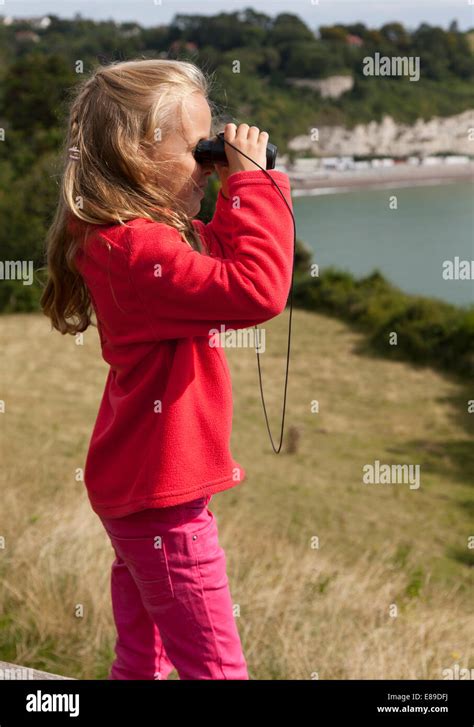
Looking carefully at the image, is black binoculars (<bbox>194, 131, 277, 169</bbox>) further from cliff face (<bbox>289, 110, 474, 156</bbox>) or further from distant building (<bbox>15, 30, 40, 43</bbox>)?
distant building (<bbox>15, 30, 40, 43</bbox>)

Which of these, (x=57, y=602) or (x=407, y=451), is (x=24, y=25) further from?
(x=57, y=602)

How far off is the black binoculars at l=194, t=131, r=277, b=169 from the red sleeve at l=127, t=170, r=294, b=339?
0.04 metres

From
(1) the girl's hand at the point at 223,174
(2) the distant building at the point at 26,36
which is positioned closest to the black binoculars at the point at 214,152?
(1) the girl's hand at the point at 223,174

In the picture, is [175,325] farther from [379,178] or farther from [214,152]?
[379,178]

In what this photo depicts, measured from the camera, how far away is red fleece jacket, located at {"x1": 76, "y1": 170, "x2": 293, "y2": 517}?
4.57 feet

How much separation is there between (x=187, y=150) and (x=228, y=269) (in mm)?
233

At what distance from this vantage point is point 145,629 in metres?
1.71

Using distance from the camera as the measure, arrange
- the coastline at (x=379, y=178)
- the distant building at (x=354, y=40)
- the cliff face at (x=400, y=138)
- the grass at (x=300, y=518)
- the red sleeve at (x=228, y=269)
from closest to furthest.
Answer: the red sleeve at (x=228, y=269) < the grass at (x=300, y=518) < the coastline at (x=379, y=178) < the cliff face at (x=400, y=138) < the distant building at (x=354, y=40)

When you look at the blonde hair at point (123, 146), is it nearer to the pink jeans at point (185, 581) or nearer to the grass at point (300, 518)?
the pink jeans at point (185, 581)

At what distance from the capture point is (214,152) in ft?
4.77

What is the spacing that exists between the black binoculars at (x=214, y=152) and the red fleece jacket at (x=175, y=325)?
1.4 inches

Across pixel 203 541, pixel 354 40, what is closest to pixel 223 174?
pixel 203 541

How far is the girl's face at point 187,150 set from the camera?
1471 millimetres
